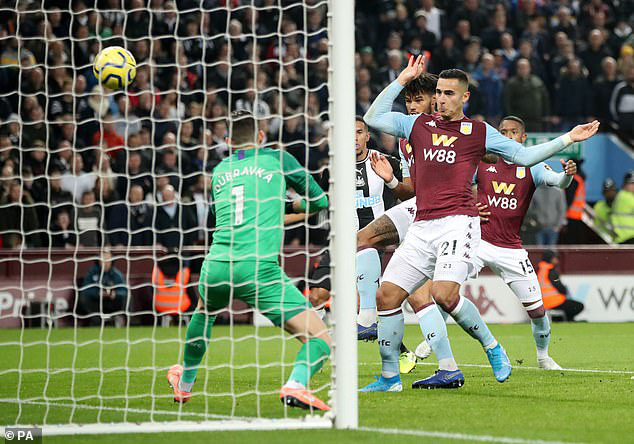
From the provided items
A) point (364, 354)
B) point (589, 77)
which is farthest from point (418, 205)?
point (589, 77)

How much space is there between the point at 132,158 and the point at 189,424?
1002cm

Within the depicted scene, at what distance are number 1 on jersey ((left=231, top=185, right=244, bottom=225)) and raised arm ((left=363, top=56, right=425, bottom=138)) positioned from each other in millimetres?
1381

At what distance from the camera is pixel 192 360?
7.16 metres

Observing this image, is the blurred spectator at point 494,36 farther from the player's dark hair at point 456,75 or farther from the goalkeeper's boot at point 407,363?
the player's dark hair at point 456,75

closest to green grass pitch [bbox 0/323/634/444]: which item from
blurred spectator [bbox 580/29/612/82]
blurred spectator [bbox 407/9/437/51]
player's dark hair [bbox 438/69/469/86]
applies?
player's dark hair [bbox 438/69/469/86]

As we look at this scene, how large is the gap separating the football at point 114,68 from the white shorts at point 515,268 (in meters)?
3.85

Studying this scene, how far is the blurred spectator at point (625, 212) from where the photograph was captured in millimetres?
18141

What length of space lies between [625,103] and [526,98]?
220cm

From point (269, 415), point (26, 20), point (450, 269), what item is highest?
point (26, 20)

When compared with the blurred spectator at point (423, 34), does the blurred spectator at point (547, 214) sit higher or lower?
lower

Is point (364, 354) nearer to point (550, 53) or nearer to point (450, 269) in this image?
point (450, 269)

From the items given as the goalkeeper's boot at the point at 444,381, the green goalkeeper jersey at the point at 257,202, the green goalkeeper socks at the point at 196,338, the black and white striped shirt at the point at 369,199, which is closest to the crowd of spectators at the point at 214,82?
the black and white striped shirt at the point at 369,199

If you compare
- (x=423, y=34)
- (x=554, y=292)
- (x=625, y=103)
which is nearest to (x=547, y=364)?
(x=554, y=292)

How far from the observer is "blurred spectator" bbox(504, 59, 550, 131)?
1858 centimetres
